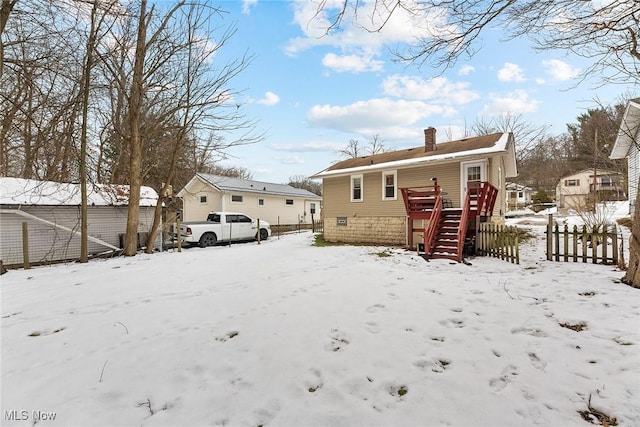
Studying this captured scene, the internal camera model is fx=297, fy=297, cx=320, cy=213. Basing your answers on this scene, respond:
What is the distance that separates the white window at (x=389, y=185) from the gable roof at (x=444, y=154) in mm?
454

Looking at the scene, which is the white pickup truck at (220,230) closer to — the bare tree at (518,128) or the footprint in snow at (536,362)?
the footprint in snow at (536,362)

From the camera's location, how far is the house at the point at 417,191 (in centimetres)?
972

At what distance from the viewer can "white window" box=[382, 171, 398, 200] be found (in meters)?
12.6

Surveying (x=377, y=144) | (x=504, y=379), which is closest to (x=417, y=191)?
(x=504, y=379)

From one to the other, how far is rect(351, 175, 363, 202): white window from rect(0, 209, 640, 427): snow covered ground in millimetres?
8555

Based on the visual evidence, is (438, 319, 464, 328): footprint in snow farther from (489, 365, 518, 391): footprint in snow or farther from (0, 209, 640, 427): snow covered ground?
(489, 365, 518, 391): footprint in snow

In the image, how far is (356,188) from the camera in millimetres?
13867

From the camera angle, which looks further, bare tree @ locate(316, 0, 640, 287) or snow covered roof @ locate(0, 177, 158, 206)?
snow covered roof @ locate(0, 177, 158, 206)

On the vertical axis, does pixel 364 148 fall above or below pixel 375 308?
above

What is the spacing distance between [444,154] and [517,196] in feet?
113

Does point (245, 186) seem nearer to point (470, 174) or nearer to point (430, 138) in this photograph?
point (430, 138)

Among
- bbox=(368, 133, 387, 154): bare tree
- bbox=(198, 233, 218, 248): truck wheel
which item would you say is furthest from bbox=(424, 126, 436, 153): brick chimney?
bbox=(368, 133, 387, 154): bare tree

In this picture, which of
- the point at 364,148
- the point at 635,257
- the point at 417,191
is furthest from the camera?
the point at 364,148

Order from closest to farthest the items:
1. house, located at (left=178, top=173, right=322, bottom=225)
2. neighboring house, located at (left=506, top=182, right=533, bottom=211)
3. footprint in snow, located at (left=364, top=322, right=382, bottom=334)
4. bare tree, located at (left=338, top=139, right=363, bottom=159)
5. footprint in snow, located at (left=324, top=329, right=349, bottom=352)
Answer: footprint in snow, located at (left=324, top=329, right=349, bottom=352), footprint in snow, located at (left=364, top=322, right=382, bottom=334), house, located at (left=178, top=173, right=322, bottom=225), neighboring house, located at (left=506, top=182, right=533, bottom=211), bare tree, located at (left=338, top=139, right=363, bottom=159)
